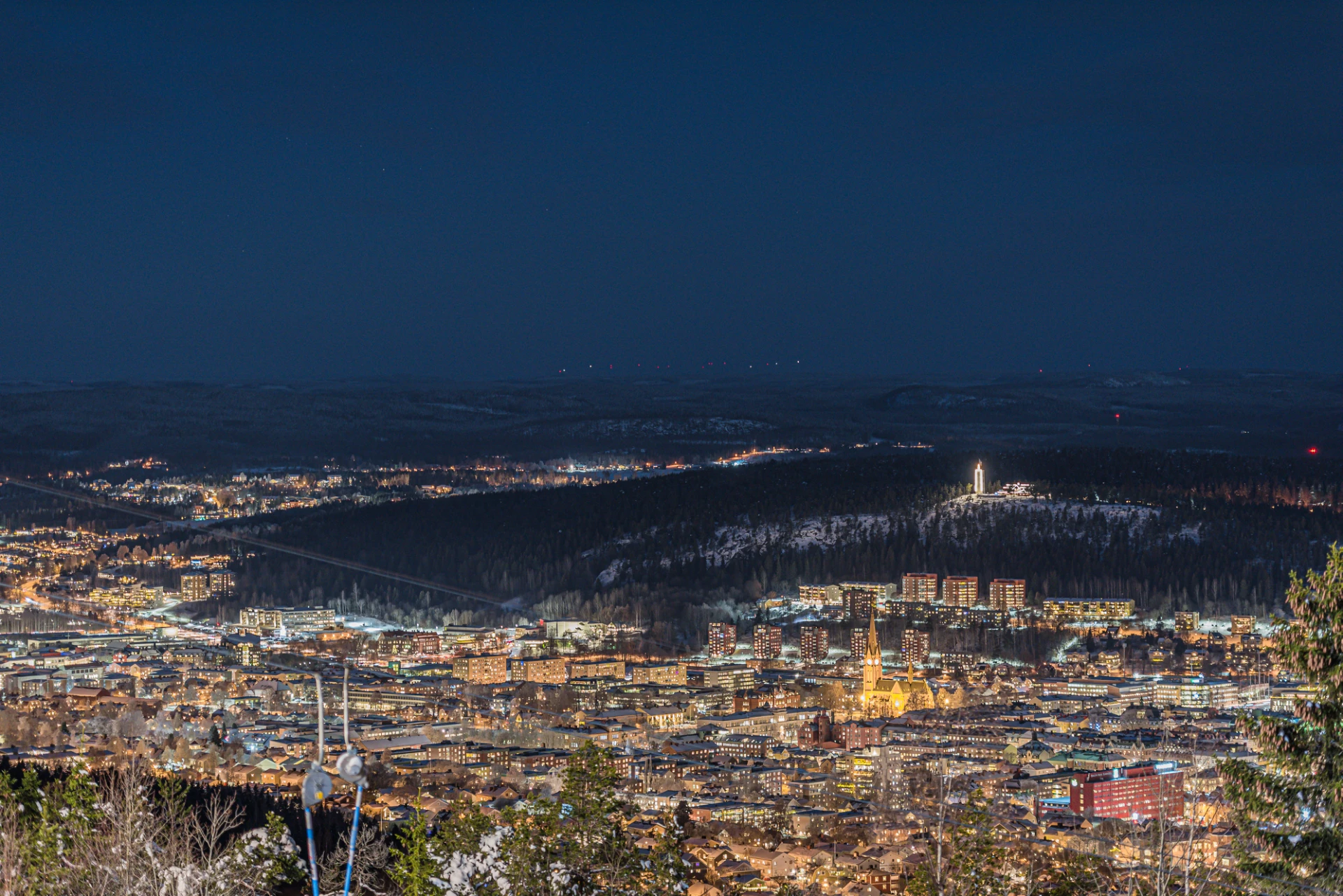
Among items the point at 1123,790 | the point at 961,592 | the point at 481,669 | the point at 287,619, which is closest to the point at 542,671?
the point at 481,669

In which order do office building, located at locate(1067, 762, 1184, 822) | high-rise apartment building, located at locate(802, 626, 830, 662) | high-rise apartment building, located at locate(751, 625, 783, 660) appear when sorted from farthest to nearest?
high-rise apartment building, located at locate(751, 625, 783, 660), high-rise apartment building, located at locate(802, 626, 830, 662), office building, located at locate(1067, 762, 1184, 822)

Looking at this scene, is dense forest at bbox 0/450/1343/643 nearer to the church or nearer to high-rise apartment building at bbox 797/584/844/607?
high-rise apartment building at bbox 797/584/844/607

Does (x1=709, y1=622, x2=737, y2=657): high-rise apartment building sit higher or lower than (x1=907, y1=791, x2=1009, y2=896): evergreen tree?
lower

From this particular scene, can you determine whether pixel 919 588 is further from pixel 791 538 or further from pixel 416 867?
pixel 416 867

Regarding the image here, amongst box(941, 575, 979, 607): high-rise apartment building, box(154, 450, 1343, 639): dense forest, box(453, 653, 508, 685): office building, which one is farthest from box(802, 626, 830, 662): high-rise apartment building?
box(453, 653, 508, 685): office building

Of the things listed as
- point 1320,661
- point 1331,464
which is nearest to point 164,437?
point 1331,464

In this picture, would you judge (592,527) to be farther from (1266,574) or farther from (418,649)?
(1266,574)

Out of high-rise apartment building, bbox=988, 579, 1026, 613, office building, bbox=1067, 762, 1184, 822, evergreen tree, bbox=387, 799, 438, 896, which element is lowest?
office building, bbox=1067, 762, 1184, 822
